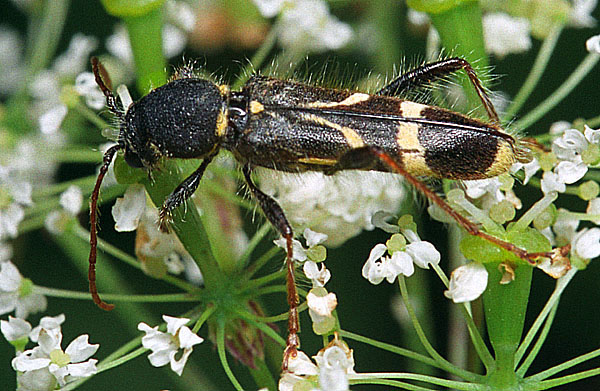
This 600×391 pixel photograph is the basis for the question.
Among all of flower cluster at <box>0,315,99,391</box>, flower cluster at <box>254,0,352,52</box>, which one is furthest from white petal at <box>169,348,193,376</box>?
flower cluster at <box>254,0,352,52</box>

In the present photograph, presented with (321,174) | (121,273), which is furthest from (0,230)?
(321,174)

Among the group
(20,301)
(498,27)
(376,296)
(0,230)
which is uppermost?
(498,27)

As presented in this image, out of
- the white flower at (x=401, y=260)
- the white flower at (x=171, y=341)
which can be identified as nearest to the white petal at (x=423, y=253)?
the white flower at (x=401, y=260)

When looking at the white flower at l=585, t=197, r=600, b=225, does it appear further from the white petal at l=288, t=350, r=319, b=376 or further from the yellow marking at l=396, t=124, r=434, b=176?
the white petal at l=288, t=350, r=319, b=376

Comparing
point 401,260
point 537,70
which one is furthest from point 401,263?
point 537,70

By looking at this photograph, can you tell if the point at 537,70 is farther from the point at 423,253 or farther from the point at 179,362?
the point at 179,362

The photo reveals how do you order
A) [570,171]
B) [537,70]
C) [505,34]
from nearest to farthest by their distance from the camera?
[570,171], [537,70], [505,34]

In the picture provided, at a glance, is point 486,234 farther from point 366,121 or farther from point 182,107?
point 182,107
